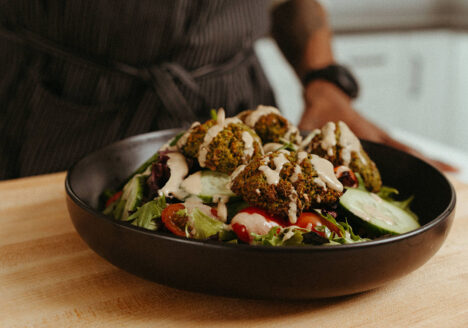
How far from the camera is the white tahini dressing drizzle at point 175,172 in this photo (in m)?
0.79

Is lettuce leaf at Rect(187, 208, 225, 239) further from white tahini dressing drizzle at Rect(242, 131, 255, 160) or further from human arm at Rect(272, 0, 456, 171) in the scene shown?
human arm at Rect(272, 0, 456, 171)

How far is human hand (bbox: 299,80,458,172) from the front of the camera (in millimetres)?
1301

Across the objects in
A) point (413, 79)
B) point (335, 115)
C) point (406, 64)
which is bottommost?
point (413, 79)

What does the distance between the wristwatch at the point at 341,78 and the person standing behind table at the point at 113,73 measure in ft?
0.09

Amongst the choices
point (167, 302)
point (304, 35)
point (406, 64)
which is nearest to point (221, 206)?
point (167, 302)

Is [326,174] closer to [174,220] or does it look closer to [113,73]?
[174,220]

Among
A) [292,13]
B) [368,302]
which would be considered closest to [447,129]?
[292,13]

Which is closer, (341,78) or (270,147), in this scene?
(270,147)

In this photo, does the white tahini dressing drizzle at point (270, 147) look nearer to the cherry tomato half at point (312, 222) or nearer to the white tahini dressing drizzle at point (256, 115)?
the white tahini dressing drizzle at point (256, 115)

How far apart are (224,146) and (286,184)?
14 cm

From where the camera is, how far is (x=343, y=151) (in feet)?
2.82

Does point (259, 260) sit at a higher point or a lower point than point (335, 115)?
higher

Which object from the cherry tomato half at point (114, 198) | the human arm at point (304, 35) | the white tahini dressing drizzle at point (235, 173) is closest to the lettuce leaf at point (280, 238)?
the white tahini dressing drizzle at point (235, 173)

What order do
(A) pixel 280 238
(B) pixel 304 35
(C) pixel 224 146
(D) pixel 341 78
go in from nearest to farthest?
(A) pixel 280 238
(C) pixel 224 146
(D) pixel 341 78
(B) pixel 304 35
